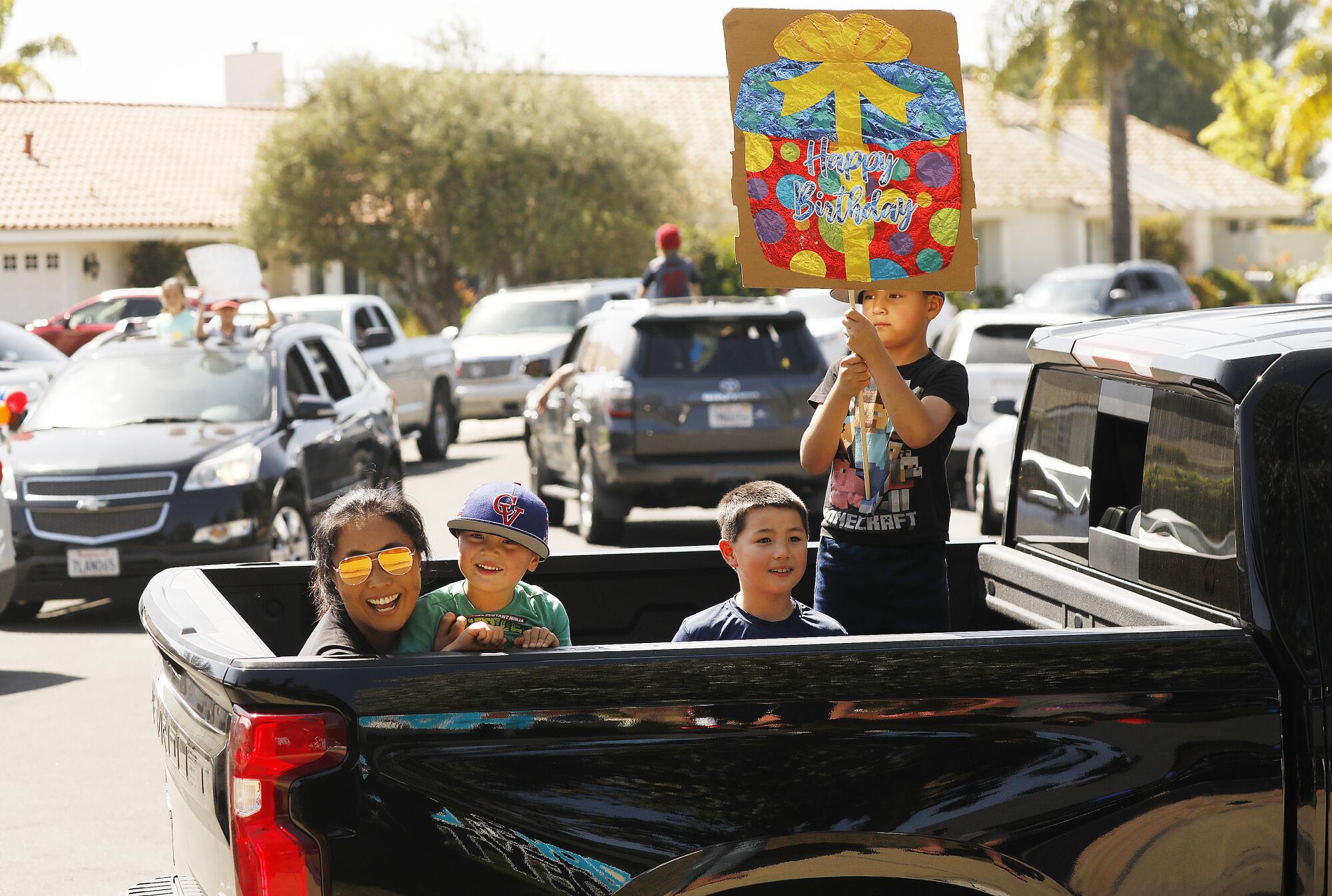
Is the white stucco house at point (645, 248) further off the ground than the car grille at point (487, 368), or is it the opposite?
the white stucco house at point (645, 248)

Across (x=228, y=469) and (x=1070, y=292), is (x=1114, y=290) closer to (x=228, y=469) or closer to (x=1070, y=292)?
(x=1070, y=292)

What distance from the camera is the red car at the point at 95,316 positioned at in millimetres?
28172

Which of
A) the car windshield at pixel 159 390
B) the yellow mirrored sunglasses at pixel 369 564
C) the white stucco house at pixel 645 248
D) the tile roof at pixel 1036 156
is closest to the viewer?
the yellow mirrored sunglasses at pixel 369 564

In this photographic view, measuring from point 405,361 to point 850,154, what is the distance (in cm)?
1525

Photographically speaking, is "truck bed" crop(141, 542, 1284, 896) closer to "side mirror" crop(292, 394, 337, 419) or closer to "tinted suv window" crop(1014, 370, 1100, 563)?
"tinted suv window" crop(1014, 370, 1100, 563)

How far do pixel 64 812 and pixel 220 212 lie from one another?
3578 centimetres

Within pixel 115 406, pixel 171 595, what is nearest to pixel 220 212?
pixel 115 406

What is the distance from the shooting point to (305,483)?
10.7m

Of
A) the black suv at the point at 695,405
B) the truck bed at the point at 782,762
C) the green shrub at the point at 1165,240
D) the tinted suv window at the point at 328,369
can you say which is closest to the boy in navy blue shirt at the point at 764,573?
the truck bed at the point at 782,762

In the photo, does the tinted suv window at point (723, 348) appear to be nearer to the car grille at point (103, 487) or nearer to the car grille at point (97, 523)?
the car grille at point (103, 487)

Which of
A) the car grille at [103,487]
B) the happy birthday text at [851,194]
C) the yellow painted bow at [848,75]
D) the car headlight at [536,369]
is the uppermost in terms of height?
the yellow painted bow at [848,75]

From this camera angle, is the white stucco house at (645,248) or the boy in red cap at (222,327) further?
the white stucco house at (645,248)

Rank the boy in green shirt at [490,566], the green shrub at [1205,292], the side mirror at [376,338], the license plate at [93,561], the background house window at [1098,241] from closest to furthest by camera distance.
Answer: the boy in green shirt at [490,566] → the license plate at [93,561] → the side mirror at [376,338] → the green shrub at [1205,292] → the background house window at [1098,241]

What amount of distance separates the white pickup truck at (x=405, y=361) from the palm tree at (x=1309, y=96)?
1970cm
